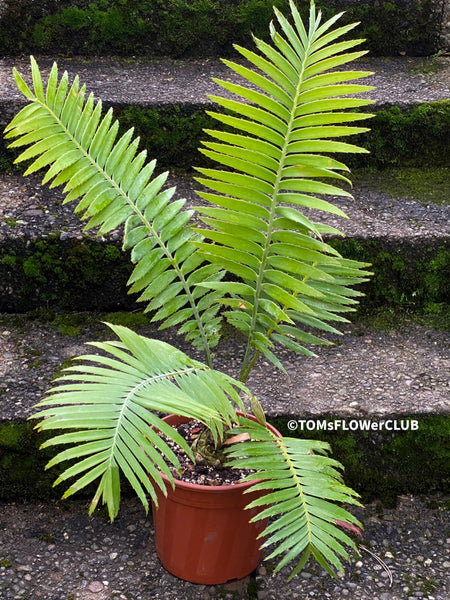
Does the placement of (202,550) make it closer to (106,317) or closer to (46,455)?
(46,455)

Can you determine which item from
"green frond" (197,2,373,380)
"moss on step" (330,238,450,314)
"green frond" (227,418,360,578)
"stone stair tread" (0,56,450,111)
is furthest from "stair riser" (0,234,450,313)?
"green frond" (227,418,360,578)

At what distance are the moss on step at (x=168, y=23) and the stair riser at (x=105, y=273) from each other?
1196 millimetres

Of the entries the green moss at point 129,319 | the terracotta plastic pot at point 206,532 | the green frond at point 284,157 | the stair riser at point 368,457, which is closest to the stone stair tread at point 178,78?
the green moss at point 129,319

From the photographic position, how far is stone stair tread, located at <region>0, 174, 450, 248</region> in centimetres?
227

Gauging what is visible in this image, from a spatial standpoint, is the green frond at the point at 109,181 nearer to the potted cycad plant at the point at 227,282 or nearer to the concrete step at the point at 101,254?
the potted cycad plant at the point at 227,282

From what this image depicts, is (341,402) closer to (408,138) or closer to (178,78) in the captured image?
(408,138)

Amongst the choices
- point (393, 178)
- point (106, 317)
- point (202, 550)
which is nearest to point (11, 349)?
point (106, 317)

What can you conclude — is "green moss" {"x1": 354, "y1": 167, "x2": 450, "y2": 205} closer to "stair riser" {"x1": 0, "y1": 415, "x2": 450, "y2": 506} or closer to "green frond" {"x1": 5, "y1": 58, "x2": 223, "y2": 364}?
"stair riser" {"x1": 0, "y1": 415, "x2": 450, "y2": 506}

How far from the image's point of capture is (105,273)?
2279mm

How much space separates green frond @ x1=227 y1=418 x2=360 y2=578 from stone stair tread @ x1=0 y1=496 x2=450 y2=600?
0.40 meters

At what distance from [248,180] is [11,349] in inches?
42.1

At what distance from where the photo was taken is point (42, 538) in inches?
74.5

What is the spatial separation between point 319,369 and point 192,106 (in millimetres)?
1124

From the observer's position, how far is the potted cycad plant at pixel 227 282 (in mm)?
1228
